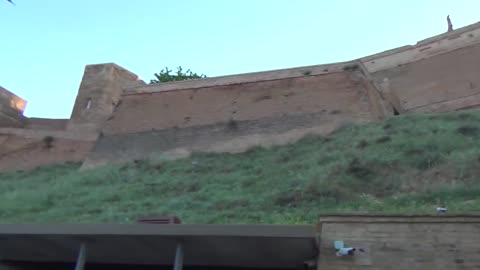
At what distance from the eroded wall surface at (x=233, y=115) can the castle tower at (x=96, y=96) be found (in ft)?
15.4

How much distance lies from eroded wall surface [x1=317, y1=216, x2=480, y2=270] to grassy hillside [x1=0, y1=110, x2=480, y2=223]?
8.76 feet

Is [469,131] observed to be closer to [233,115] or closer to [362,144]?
[362,144]

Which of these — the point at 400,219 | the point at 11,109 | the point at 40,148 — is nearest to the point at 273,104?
the point at 40,148

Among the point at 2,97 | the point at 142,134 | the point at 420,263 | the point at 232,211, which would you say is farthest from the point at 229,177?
the point at 2,97

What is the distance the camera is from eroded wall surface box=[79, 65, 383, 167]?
22.5 meters

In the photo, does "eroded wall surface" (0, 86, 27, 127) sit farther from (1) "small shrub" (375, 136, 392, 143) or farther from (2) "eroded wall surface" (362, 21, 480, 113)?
(1) "small shrub" (375, 136, 392, 143)

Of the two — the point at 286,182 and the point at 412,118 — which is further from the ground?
the point at 412,118

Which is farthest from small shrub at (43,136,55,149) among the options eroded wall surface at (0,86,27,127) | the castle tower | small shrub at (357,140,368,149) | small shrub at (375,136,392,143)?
small shrub at (375,136,392,143)

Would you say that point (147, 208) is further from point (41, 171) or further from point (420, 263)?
point (41, 171)

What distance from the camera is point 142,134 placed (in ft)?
81.7

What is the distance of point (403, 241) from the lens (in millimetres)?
7086

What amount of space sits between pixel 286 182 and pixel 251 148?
6821 millimetres

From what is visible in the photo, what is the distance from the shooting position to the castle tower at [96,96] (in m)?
30.5

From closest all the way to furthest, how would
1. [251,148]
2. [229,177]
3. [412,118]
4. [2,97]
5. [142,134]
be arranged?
[229,177] < [412,118] < [251,148] < [142,134] < [2,97]
